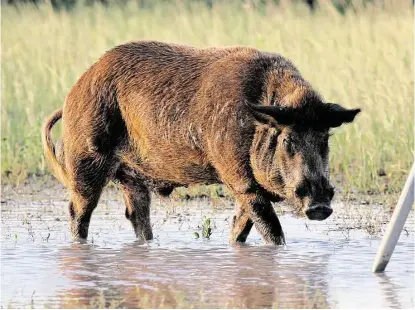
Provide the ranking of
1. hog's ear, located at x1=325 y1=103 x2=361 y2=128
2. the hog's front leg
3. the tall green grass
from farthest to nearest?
1. the tall green grass
2. the hog's front leg
3. hog's ear, located at x1=325 y1=103 x2=361 y2=128

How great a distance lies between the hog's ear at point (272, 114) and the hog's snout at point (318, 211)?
588 mm

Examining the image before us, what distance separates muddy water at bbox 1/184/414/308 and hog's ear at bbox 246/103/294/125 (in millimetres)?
919

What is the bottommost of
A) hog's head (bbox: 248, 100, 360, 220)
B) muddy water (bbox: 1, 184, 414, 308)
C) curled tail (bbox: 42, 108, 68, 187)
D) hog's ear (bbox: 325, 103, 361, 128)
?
muddy water (bbox: 1, 184, 414, 308)

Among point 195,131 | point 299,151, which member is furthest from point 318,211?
Result: point 195,131

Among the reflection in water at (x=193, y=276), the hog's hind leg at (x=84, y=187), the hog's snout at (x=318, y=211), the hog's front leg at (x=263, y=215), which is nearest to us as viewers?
the reflection in water at (x=193, y=276)

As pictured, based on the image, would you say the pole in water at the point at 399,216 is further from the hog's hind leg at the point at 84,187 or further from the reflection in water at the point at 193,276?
the hog's hind leg at the point at 84,187

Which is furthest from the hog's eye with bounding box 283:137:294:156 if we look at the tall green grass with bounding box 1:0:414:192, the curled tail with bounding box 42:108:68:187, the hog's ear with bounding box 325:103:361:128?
the tall green grass with bounding box 1:0:414:192

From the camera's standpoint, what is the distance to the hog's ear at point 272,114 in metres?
8.27

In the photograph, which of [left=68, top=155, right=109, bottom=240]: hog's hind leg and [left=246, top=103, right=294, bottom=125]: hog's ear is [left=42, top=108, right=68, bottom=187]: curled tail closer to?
[left=68, top=155, right=109, bottom=240]: hog's hind leg

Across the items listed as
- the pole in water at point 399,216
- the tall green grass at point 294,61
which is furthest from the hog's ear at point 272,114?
the tall green grass at point 294,61

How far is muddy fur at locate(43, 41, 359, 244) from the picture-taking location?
8414 mm

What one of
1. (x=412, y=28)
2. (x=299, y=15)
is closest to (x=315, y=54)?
(x=412, y=28)

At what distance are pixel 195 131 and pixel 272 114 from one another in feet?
3.04

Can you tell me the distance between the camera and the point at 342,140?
13.1 meters
